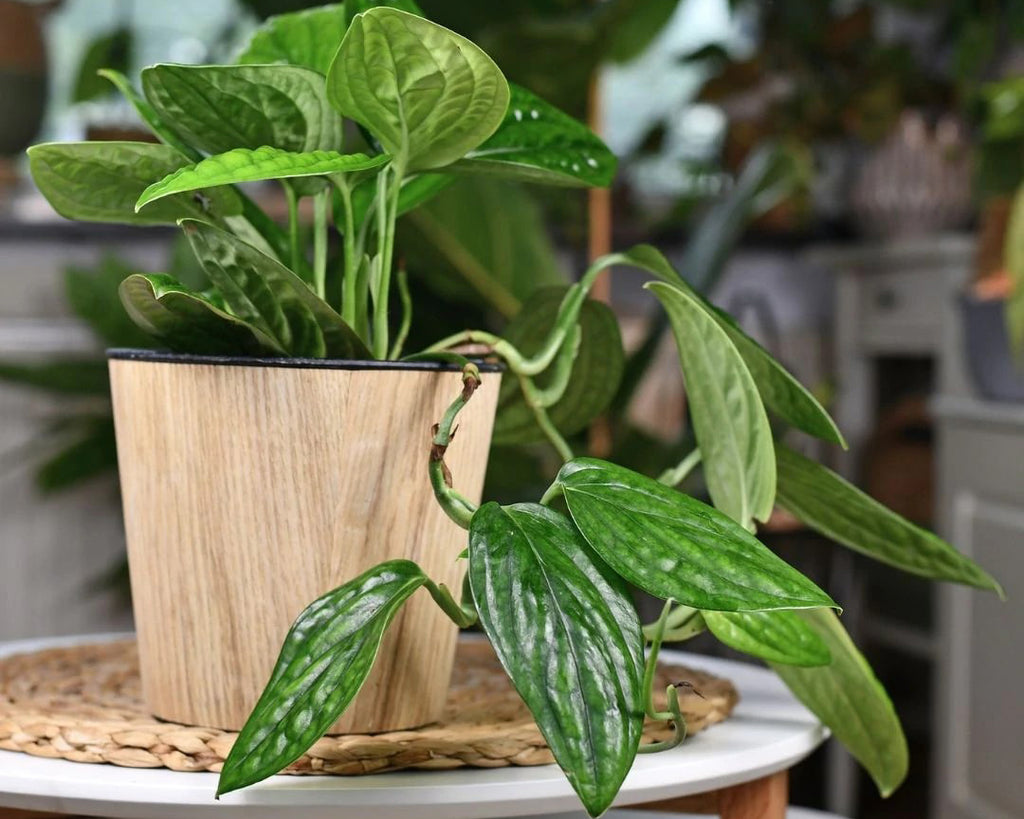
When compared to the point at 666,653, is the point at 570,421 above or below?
above

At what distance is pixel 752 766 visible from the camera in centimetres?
52

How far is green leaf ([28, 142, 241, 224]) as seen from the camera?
52cm

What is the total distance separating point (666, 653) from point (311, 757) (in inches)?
12.0

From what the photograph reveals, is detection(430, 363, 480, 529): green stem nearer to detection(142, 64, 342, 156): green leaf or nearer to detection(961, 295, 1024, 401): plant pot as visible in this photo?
detection(142, 64, 342, 156): green leaf

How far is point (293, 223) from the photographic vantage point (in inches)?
22.4

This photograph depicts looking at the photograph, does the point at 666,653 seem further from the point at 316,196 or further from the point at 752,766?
the point at 316,196

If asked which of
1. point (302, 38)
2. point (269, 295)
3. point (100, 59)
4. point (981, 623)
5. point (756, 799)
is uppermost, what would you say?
point (100, 59)

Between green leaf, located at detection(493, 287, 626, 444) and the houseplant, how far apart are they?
0.06 ft

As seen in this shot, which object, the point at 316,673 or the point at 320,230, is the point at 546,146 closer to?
the point at 320,230

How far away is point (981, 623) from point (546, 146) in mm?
1397

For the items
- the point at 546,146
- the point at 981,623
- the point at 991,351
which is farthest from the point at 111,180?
the point at 981,623

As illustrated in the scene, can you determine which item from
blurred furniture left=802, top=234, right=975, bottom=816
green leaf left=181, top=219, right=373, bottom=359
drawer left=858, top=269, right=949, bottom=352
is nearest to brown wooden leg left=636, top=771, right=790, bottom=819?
green leaf left=181, top=219, right=373, bottom=359

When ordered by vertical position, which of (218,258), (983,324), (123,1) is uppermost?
(123,1)

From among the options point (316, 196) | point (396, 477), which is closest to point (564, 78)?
point (316, 196)
